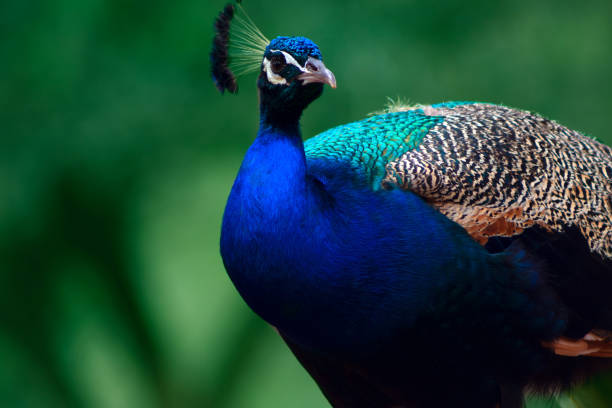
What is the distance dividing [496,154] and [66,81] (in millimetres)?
2273

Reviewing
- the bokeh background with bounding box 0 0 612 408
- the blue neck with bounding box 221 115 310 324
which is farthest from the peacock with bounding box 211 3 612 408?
the bokeh background with bounding box 0 0 612 408

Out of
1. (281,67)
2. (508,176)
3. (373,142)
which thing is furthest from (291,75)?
(508,176)

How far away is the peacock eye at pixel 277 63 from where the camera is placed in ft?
4.95

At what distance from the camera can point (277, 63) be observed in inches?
59.9

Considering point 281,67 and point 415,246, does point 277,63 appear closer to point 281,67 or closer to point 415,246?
point 281,67

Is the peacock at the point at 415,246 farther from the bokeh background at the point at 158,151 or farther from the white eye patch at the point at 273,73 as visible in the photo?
the bokeh background at the point at 158,151

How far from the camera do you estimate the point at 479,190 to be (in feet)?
5.55

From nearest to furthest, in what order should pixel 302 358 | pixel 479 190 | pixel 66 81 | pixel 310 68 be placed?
pixel 310 68 < pixel 479 190 < pixel 302 358 < pixel 66 81

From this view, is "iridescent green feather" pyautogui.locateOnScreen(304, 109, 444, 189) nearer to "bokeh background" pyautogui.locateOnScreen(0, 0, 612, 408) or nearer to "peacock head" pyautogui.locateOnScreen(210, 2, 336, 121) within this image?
"peacock head" pyautogui.locateOnScreen(210, 2, 336, 121)

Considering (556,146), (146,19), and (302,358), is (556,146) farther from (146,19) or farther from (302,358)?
(146,19)

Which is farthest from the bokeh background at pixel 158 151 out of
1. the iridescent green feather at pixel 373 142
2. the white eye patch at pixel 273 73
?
the white eye patch at pixel 273 73

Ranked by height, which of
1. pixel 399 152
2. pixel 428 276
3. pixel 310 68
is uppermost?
A: pixel 310 68

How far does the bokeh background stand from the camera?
3285mm

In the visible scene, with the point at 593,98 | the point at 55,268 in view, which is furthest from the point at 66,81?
the point at 593,98
